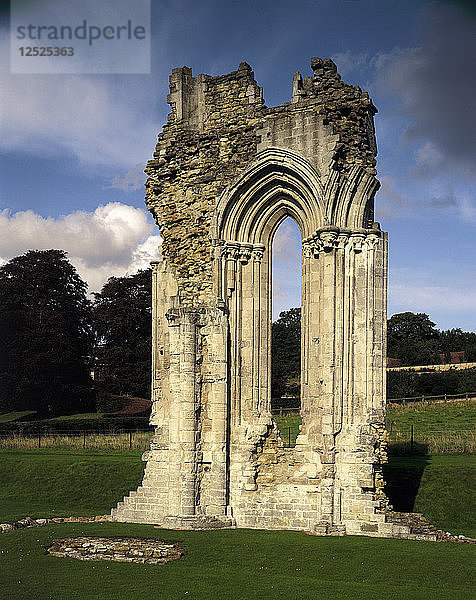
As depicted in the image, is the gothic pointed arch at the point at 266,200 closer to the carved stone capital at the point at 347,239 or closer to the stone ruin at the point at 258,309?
the stone ruin at the point at 258,309

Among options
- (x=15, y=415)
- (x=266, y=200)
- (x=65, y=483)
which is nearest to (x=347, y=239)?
(x=266, y=200)

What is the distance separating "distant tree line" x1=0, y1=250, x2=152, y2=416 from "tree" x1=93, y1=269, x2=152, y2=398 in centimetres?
4

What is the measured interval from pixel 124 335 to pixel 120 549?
24.9 meters

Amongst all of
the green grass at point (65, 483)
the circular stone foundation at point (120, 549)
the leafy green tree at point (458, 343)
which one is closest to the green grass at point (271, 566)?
the circular stone foundation at point (120, 549)

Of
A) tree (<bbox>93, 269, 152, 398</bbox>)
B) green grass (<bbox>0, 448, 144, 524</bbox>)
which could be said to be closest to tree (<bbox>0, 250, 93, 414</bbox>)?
tree (<bbox>93, 269, 152, 398</bbox>)

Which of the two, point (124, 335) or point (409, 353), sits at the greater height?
point (124, 335)

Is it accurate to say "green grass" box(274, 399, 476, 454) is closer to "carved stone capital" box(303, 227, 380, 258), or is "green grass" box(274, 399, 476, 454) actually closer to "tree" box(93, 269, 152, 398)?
"carved stone capital" box(303, 227, 380, 258)

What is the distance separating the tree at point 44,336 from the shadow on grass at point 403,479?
1987 centimetres

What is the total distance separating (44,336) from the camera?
34.2 meters

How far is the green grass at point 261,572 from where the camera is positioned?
354 inches

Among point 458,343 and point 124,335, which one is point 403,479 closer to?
point 124,335

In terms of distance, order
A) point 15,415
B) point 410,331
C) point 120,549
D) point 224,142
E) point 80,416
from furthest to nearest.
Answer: point 410,331 < point 15,415 < point 80,416 < point 224,142 < point 120,549

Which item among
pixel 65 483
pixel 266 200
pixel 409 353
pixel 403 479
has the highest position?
pixel 266 200

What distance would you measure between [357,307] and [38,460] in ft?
37.7
